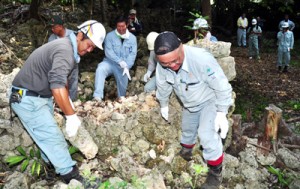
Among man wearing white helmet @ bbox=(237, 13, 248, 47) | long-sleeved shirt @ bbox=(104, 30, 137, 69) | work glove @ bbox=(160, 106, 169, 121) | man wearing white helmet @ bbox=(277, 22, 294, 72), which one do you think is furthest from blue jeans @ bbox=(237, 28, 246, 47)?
work glove @ bbox=(160, 106, 169, 121)

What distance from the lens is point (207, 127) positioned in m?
3.55

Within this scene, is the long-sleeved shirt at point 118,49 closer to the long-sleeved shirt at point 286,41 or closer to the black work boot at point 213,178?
the black work boot at point 213,178

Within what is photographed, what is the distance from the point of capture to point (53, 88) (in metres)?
2.91

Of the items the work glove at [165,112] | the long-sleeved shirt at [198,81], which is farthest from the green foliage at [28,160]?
the long-sleeved shirt at [198,81]

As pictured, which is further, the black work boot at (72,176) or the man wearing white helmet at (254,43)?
the man wearing white helmet at (254,43)

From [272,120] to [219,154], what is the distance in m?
1.37

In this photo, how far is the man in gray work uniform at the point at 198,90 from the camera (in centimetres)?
302

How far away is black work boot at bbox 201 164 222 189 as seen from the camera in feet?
12.5

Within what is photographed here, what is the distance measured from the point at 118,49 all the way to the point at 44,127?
2.87 m

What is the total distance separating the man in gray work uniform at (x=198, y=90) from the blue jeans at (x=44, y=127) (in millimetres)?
1286

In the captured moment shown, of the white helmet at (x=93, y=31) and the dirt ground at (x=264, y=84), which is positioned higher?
the white helmet at (x=93, y=31)

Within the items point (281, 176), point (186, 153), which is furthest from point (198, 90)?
point (281, 176)

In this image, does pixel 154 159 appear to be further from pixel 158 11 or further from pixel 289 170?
pixel 158 11

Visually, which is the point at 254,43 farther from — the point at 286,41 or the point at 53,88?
the point at 53,88
